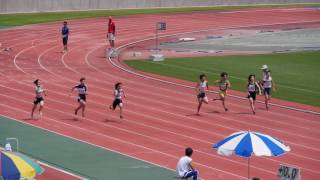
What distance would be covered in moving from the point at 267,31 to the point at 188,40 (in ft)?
23.8

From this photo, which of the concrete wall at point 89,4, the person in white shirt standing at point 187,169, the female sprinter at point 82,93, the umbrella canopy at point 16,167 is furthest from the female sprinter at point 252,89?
the concrete wall at point 89,4

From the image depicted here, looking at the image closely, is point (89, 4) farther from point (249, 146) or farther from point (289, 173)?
point (289, 173)

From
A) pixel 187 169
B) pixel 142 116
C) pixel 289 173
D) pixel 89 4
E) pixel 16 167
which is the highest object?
pixel 16 167

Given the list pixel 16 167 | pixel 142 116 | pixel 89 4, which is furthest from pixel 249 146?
pixel 89 4

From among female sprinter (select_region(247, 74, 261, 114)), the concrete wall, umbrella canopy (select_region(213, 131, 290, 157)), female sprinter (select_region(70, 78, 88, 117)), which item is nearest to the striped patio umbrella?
umbrella canopy (select_region(213, 131, 290, 157))

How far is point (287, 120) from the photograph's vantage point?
2977cm

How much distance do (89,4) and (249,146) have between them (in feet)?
169

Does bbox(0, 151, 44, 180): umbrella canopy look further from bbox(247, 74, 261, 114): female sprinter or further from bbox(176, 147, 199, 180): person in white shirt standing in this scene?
bbox(247, 74, 261, 114): female sprinter

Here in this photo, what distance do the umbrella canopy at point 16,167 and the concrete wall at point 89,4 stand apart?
158 feet

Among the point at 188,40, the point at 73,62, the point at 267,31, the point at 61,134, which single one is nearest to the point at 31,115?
the point at 61,134

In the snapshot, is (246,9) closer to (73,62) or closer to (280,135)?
(73,62)

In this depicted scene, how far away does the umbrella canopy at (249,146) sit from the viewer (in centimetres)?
1744

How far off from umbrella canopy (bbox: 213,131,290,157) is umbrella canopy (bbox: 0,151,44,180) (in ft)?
12.3

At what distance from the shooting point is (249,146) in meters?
17.5
